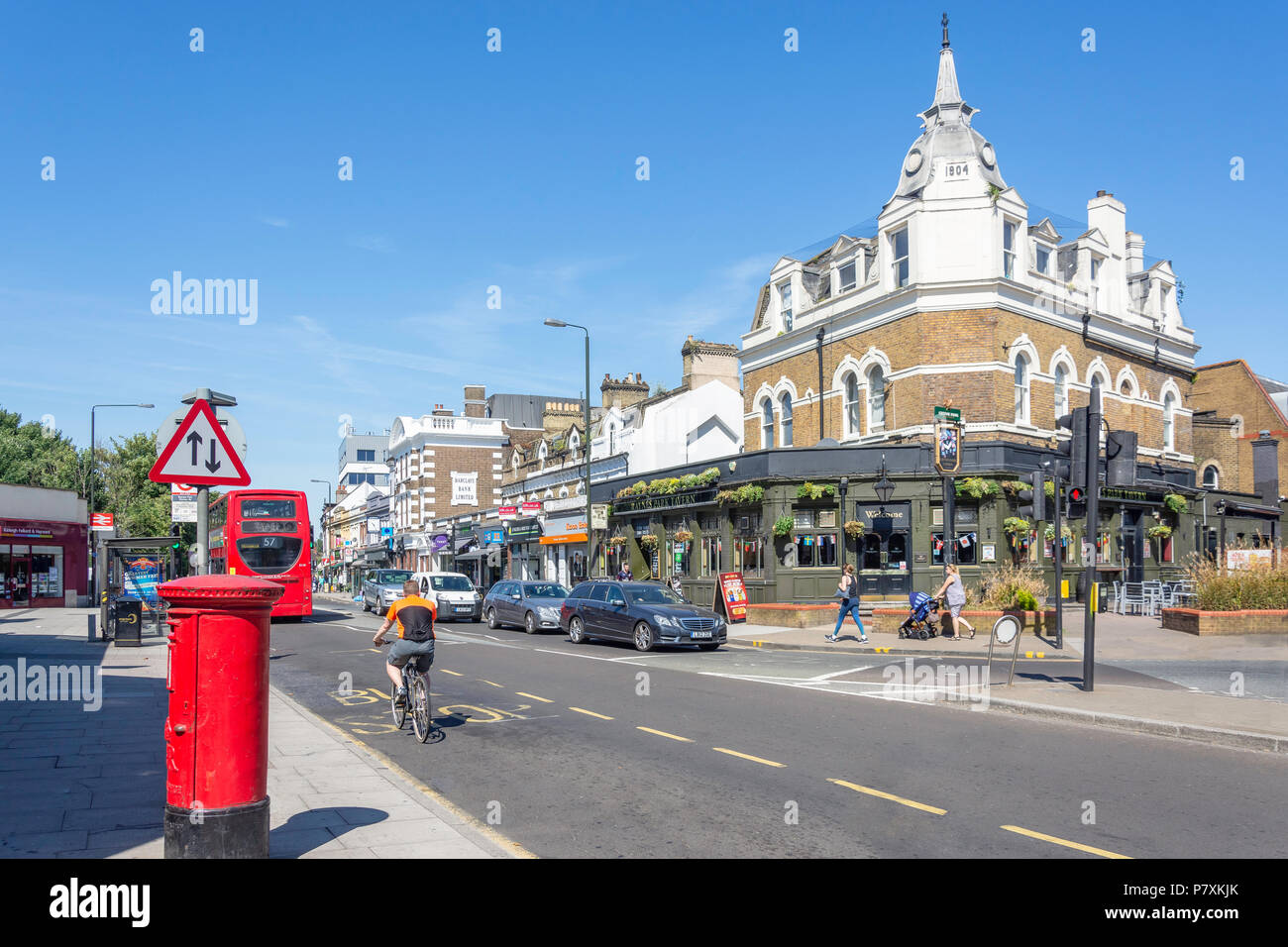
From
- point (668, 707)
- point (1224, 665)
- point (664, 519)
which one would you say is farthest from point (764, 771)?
point (664, 519)

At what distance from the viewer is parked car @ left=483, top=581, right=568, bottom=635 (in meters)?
27.1

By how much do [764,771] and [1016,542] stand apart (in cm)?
2222

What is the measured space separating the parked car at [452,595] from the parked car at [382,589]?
3.28m

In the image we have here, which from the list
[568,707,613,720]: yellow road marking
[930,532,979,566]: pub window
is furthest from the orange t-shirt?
[930,532,979,566]: pub window

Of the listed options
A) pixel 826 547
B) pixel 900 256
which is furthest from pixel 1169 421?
pixel 826 547

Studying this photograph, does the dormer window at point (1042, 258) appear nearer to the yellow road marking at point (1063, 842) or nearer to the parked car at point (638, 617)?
the parked car at point (638, 617)

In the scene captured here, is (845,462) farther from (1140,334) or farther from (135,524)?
(135,524)

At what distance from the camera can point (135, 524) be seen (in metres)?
61.8

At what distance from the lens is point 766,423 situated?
36.6 meters

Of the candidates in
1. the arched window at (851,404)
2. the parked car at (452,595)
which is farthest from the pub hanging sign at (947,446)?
the parked car at (452,595)

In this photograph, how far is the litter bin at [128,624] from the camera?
72.3ft

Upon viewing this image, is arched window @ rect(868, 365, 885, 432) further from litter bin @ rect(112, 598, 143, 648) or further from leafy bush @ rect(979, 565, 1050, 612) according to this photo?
litter bin @ rect(112, 598, 143, 648)

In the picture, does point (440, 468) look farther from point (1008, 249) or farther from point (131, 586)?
point (1008, 249)

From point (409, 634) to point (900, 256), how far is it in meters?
24.8
